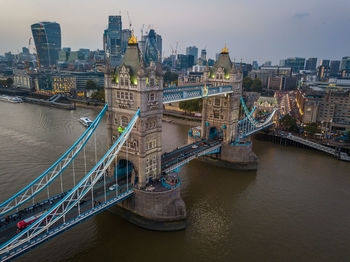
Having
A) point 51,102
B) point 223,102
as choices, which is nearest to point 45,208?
point 223,102

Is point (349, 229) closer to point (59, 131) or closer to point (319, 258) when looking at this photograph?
point (319, 258)

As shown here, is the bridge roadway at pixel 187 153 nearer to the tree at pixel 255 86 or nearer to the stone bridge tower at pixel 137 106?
the stone bridge tower at pixel 137 106

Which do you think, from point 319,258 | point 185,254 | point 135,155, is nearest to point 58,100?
point 135,155

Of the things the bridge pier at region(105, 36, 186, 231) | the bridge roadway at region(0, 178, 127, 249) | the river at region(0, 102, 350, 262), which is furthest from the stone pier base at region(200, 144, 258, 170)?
the bridge roadway at region(0, 178, 127, 249)

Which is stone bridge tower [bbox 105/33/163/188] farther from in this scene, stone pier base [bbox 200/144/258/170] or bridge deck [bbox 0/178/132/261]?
stone pier base [bbox 200/144/258/170]

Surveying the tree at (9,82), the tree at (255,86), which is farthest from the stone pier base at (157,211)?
the tree at (9,82)

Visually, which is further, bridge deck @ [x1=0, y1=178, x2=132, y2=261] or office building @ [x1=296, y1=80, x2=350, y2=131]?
office building @ [x1=296, y1=80, x2=350, y2=131]

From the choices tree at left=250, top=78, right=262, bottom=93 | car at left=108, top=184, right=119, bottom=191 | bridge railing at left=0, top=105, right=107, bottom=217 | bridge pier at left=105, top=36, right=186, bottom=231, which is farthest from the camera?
tree at left=250, top=78, right=262, bottom=93
